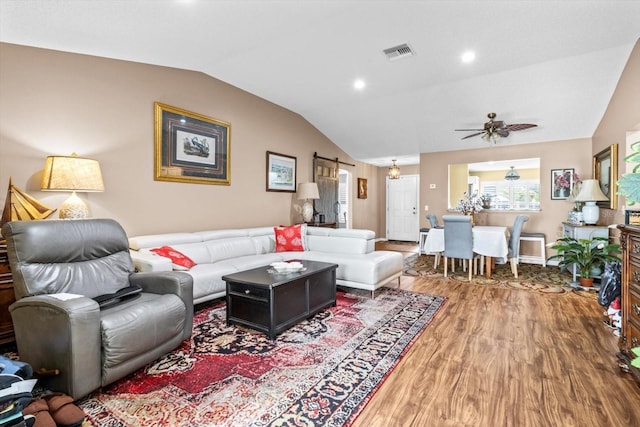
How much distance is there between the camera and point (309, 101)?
5230mm

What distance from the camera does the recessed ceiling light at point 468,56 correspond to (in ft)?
11.9

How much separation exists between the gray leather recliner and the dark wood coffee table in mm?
472

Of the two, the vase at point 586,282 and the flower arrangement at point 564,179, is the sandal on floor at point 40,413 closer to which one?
the vase at point 586,282

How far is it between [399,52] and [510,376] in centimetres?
330

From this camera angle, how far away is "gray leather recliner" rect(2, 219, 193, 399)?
166 centimetres

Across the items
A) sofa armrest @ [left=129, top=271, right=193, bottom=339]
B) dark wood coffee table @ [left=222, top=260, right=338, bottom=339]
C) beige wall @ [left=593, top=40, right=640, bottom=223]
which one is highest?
beige wall @ [left=593, top=40, right=640, bottom=223]

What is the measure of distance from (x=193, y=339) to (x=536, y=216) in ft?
20.4

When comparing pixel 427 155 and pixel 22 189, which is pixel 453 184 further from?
pixel 22 189

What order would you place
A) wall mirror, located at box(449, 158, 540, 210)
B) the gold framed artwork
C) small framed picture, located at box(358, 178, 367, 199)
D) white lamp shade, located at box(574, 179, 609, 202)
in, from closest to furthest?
the gold framed artwork, white lamp shade, located at box(574, 179, 609, 202), wall mirror, located at box(449, 158, 540, 210), small framed picture, located at box(358, 178, 367, 199)

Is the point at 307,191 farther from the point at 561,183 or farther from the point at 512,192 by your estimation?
the point at 512,192

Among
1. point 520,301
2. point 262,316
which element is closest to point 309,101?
point 262,316

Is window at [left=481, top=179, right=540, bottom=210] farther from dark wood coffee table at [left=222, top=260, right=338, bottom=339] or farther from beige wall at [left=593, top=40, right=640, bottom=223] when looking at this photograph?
dark wood coffee table at [left=222, top=260, right=338, bottom=339]

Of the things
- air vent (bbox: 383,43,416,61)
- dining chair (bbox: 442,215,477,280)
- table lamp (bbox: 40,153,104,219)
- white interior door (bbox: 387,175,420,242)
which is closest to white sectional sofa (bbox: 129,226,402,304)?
table lamp (bbox: 40,153,104,219)

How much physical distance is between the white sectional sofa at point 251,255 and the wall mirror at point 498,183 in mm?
3713
